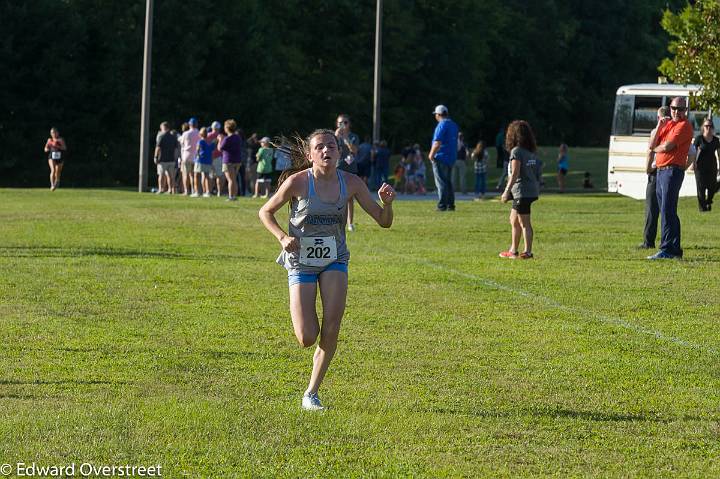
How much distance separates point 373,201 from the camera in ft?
27.9

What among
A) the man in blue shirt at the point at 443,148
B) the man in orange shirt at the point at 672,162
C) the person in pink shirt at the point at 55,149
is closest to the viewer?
the man in orange shirt at the point at 672,162

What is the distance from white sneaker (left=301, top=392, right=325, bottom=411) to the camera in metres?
8.16

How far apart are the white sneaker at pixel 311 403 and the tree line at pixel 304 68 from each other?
4995cm

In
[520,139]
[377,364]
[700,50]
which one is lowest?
[377,364]

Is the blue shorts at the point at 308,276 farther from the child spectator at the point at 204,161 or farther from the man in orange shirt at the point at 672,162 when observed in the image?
the child spectator at the point at 204,161

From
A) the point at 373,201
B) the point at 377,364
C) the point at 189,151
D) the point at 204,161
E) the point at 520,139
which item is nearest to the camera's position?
the point at 373,201

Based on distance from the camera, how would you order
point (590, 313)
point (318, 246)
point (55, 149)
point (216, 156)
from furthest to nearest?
1. point (55, 149)
2. point (216, 156)
3. point (590, 313)
4. point (318, 246)

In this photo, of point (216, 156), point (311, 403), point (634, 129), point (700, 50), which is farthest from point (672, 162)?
point (634, 129)

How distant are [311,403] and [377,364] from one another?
1.84 metres

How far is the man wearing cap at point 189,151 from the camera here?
35.9 m

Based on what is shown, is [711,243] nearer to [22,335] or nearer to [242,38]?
[22,335]

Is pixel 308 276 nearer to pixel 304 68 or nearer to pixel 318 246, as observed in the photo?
pixel 318 246

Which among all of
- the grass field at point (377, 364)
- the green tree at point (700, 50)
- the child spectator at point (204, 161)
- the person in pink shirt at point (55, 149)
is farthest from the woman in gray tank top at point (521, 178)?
the person in pink shirt at point (55, 149)

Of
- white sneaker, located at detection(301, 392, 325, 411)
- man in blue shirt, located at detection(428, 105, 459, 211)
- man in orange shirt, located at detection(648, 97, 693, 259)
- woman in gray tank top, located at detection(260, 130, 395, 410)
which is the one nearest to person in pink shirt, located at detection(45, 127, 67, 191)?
man in blue shirt, located at detection(428, 105, 459, 211)
